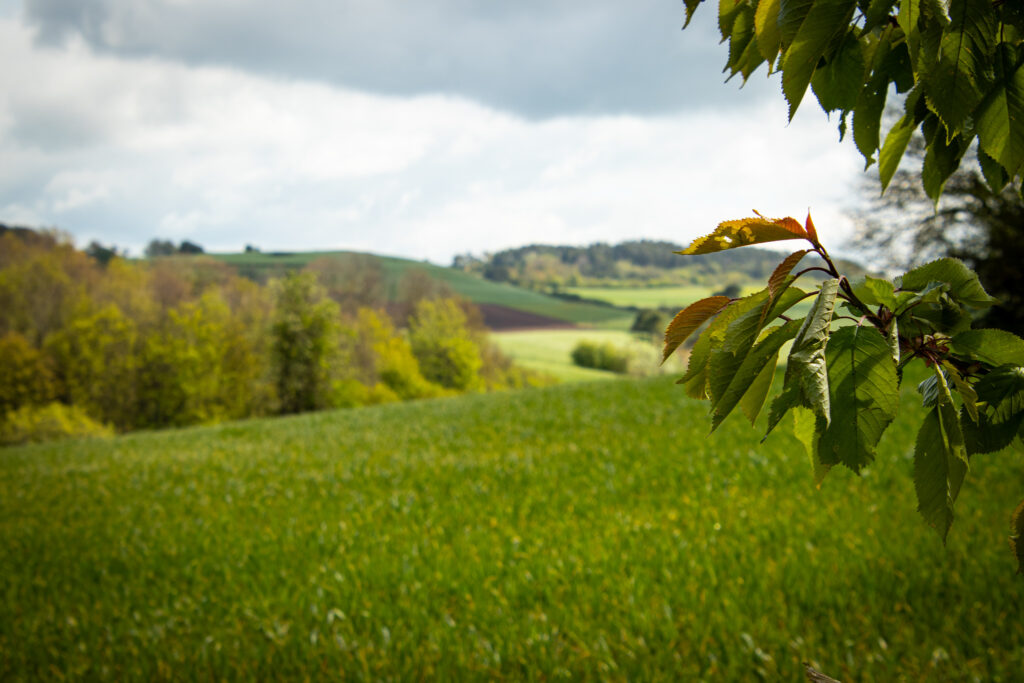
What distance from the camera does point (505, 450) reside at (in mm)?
10617

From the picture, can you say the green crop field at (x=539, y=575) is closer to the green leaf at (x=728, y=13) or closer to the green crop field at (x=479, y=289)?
the green leaf at (x=728, y=13)

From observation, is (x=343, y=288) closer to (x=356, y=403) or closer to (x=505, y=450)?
(x=356, y=403)

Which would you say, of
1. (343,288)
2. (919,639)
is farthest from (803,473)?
(343,288)

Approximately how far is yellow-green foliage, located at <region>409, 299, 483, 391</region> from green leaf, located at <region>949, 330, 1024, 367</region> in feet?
203

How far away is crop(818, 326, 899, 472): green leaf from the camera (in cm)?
73

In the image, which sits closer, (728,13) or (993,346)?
(993,346)

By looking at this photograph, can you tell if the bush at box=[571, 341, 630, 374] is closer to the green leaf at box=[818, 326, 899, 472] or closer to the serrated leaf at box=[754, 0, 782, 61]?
the serrated leaf at box=[754, 0, 782, 61]

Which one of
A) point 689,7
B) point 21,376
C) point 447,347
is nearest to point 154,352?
point 21,376

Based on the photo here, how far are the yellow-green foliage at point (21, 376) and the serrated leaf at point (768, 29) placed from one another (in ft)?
169

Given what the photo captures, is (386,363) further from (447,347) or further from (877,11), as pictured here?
(877,11)

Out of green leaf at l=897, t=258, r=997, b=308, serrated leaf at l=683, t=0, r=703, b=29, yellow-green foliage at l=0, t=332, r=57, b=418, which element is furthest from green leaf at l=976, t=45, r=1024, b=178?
yellow-green foliage at l=0, t=332, r=57, b=418

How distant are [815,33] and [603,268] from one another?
92010 mm

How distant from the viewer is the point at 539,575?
484 cm

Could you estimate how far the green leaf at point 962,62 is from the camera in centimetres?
80
